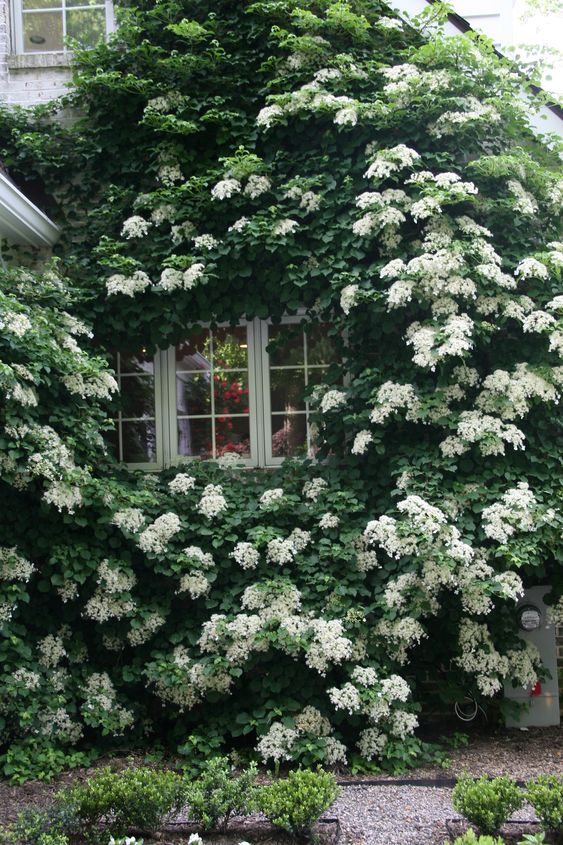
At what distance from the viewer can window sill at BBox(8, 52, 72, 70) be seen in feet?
22.8

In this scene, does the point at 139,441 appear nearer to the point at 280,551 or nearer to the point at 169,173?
the point at 280,551

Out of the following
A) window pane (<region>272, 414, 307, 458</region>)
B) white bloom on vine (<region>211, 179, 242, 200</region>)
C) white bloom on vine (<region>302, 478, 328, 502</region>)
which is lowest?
white bloom on vine (<region>302, 478, 328, 502</region>)

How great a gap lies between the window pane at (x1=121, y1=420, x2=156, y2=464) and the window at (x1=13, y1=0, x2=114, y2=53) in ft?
10.7

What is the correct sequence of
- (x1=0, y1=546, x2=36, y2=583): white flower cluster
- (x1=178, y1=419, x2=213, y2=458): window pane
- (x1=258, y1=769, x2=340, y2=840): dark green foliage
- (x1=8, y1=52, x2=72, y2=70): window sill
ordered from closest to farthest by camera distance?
(x1=258, y1=769, x2=340, y2=840): dark green foliage < (x1=0, y1=546, x2=36, y2=583): white flower cluster < (x1=178, y1=419, x2=213, y2=458): window pane < (x1=8, y1=52, x2=72, y2=70): window sill

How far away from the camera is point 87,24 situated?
7117mm

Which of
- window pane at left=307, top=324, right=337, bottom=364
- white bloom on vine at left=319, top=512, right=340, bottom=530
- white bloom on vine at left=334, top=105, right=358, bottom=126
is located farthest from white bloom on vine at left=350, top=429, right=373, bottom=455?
white bloom on vine at left=334, top=105, right=358, bottom=126

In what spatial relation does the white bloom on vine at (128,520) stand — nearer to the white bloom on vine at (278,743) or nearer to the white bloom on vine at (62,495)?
the white bloom on vine at (62,495)

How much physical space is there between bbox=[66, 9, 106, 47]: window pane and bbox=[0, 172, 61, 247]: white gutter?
1761 mm

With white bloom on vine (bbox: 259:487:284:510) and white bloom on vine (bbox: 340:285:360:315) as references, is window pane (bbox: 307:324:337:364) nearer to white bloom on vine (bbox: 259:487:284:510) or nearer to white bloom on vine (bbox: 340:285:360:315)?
white bloom on vine (bbox: 340:285:360:315)

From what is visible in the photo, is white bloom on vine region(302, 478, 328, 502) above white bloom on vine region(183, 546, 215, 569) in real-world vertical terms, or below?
above

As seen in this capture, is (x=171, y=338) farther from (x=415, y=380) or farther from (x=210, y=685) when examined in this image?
(x=210, y=685)

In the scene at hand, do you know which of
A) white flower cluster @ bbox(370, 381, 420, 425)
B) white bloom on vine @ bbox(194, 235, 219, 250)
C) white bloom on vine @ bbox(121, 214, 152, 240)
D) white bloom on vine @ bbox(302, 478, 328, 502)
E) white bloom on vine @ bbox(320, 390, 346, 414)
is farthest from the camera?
white bloom on vine @ bbox(121, 214, 152, 240)

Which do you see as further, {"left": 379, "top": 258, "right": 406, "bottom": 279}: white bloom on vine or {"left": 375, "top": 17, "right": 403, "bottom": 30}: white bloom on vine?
{"left": 375, "top": 17, "right": 403, "bottom": 30}: white bloom on vine

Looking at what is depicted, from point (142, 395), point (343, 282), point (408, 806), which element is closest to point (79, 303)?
point (142, 395)
